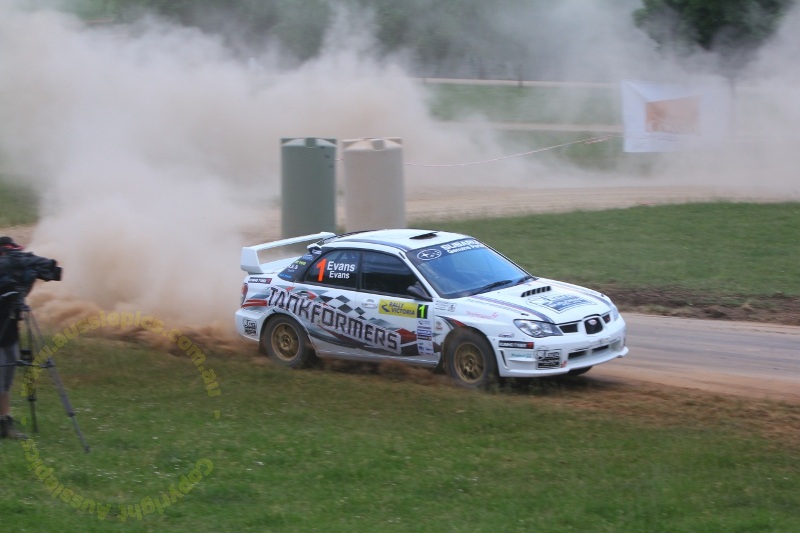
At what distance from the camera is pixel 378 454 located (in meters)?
7.00

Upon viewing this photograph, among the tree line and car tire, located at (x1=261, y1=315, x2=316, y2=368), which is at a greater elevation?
the tree line

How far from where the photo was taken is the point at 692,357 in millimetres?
10828

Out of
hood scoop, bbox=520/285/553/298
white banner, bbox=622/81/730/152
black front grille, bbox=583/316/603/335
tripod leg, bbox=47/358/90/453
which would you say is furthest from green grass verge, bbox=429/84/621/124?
tripod leg, bbox=47/358/90/453

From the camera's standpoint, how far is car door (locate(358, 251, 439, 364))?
9.55 m

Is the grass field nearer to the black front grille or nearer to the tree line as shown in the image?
the black front grille

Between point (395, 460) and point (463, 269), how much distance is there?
3523 millimetres

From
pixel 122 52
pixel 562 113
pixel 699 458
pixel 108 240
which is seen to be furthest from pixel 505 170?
pixel 699 458

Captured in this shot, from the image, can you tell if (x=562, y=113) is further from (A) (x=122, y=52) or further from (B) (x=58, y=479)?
(B) (x=58, y=479)

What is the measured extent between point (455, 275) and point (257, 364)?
7.72 ft

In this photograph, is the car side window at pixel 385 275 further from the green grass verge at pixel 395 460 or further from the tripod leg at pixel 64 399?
the tripod leg at pixel 64 399

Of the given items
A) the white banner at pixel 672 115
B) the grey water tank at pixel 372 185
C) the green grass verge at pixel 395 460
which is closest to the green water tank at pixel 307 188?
the grey water tank at pixel 372 185

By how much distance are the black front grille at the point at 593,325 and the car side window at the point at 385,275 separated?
1724mm

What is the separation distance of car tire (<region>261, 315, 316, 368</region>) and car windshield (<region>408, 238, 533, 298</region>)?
1521 millimetres

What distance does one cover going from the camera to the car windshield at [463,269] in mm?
9742
